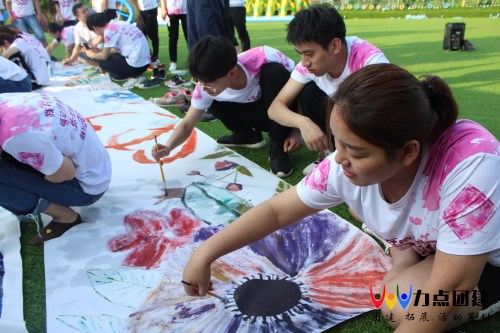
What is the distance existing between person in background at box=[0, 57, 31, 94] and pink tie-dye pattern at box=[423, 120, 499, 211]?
3751 millimetres

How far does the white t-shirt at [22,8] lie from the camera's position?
249 inches

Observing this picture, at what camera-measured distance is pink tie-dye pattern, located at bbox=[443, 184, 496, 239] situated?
88 centimetres

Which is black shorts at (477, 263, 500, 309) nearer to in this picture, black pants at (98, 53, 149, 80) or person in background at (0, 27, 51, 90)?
black pants at (98, 53, 149, 80)

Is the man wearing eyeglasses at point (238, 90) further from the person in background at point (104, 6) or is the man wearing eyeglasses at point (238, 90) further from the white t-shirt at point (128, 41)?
the person in background at point (104, 6)

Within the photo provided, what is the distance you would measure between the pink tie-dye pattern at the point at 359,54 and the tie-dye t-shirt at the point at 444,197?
3.17 ft

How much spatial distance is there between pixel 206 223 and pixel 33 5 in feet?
20.5

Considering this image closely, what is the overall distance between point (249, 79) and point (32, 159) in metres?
1.23

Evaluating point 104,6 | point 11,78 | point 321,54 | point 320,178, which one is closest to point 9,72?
point 11,78

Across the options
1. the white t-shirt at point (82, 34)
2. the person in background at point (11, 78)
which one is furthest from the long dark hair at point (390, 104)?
the white t-shirt at point (82, 34)

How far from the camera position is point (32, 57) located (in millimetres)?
4430

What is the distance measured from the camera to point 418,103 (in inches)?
33.5

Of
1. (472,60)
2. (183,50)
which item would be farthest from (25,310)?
(183,50)

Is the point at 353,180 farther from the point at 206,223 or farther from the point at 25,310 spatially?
the point at 25,310

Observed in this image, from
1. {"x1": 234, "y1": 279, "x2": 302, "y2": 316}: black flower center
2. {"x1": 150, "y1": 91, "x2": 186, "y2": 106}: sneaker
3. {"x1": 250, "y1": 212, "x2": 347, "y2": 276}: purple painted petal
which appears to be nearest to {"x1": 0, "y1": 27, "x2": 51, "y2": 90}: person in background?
{"x1": 150, "y1": 91, "x2": 186, "y2": 106}: sneaker
